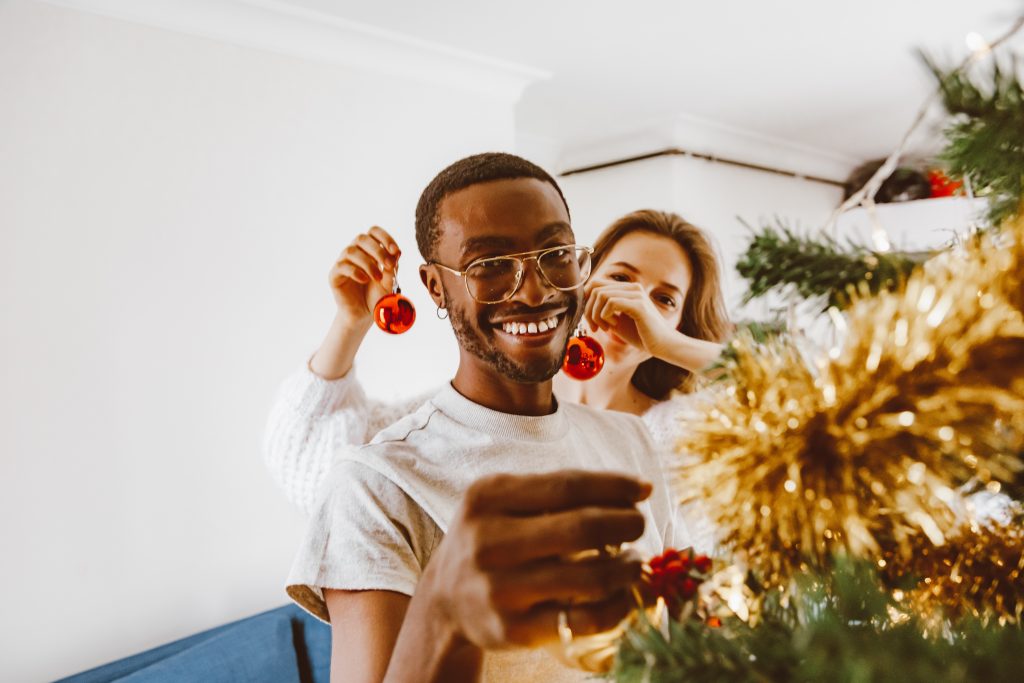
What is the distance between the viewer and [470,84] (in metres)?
2.91

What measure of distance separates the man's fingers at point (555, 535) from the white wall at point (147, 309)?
1917 millimetres

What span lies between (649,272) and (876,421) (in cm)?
139

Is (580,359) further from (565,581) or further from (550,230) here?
(565,581)

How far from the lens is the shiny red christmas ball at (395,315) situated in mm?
993

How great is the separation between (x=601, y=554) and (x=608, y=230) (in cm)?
151

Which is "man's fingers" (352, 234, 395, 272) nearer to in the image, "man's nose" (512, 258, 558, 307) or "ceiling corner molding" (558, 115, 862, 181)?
"man's nose" (512, 258, 558, 307)

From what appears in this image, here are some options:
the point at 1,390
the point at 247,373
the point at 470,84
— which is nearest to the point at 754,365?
the point at 1,390

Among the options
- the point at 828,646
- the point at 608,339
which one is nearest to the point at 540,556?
the point at 828,646

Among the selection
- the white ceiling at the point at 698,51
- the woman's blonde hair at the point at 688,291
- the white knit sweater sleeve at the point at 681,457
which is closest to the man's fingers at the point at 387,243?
the white knit sweater sleeve at the point at 681,457

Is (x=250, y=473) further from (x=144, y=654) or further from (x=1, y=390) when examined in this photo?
(x=1, y=390)

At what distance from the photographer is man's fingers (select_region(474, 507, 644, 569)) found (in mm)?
315

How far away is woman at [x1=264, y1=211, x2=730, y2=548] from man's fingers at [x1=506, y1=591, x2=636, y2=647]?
1.44 ft

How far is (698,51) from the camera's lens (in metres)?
2.89

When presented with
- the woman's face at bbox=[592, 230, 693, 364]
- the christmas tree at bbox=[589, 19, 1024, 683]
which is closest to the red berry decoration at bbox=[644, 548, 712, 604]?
the christmas tree at bbox=[589, 19, 1024, 683]
